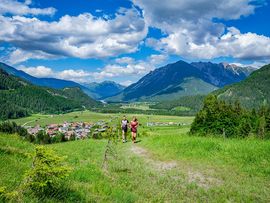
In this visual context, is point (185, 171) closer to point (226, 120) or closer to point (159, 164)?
point (159, 164)

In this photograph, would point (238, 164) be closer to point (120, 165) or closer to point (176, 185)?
point (176, 185)

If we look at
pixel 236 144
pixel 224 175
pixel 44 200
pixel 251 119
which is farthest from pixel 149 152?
pixel 251 119

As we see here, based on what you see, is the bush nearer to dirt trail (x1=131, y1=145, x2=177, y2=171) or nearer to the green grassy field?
the green grassy field

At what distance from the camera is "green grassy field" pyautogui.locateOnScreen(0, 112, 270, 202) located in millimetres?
13805

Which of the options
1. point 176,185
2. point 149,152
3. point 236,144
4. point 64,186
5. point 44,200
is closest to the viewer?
point 44,200

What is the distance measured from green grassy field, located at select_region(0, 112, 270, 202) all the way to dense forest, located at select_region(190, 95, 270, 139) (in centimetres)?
4787

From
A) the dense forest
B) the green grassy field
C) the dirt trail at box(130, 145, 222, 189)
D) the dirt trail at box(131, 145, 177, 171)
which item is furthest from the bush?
the dense forest

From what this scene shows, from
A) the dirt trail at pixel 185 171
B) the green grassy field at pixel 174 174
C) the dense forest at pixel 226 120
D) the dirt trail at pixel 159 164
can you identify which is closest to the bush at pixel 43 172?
the green grassy field at pixel 174 174

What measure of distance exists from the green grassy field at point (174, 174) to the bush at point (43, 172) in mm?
571

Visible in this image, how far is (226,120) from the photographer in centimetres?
7706

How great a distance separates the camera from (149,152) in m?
28.9

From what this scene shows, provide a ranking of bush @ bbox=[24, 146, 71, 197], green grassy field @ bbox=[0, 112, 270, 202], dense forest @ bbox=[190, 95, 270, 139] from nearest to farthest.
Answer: bush @ bbox=[24, 146, 71, 197], green grassy field @ bbox=[0, 112, 270, 202], dense forest @ bbox=[190, 95, 270, 139]

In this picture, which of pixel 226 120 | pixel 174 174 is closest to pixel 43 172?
pixel 174 174

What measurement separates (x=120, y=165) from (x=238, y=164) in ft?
27.4
